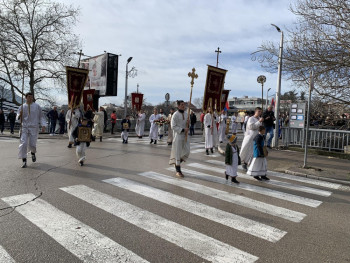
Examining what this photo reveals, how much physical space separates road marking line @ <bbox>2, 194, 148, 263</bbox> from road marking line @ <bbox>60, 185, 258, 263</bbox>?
61cm

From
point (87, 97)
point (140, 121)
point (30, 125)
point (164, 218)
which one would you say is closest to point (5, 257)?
point (164, 218)

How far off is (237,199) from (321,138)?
343 inches

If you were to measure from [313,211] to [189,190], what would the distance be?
238 centimetres

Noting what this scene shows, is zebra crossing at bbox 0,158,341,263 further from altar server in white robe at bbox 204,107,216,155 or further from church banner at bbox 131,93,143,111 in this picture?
church banner at bbox 131,93,143,111

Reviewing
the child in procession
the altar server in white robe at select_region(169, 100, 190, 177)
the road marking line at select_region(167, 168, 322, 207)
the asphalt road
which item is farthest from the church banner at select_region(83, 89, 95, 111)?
the child in procession

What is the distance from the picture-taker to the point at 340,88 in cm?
826

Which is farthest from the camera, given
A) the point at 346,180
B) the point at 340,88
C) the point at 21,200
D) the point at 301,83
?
the point at 301,83

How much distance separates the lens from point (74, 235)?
3.71 meters

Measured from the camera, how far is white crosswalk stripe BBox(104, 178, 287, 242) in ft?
13.4

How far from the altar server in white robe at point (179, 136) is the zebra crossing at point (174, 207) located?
1.61 feet

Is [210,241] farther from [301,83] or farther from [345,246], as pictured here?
[301,83]

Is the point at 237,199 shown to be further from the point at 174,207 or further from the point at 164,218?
the point at 164,218

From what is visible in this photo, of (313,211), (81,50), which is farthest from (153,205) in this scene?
(81,50)

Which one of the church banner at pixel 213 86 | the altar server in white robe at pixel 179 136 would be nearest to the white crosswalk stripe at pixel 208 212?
the altar server in white robe at pixel 179 136
